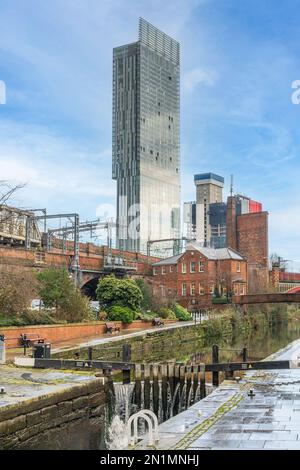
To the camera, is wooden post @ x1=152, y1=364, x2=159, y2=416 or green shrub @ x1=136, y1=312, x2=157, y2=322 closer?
wooden post @ x1=152, y1=364, x2=159, y2=416

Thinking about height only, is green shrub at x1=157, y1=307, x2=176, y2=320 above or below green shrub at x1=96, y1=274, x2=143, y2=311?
below

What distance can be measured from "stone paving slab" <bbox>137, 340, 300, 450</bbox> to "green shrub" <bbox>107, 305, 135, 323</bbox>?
21.1 meters

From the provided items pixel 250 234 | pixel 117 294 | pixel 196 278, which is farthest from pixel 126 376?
pixel 250 234

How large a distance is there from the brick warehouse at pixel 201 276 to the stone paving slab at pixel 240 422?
147 ft

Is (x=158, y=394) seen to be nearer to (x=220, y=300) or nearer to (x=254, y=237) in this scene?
(x=220, y=300)

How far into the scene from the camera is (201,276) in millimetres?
64438

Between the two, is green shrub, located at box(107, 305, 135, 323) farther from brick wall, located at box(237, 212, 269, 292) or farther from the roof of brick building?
brick wall, located at box(237, 212, 269, 292)

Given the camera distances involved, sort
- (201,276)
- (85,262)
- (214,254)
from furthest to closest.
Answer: (214,254), (201,276), (85,262)

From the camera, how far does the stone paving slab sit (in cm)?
1078

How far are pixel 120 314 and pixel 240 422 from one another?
27.0 m

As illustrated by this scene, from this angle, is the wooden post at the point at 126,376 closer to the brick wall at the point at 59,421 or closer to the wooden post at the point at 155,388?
the wooden post at the point at 155,388

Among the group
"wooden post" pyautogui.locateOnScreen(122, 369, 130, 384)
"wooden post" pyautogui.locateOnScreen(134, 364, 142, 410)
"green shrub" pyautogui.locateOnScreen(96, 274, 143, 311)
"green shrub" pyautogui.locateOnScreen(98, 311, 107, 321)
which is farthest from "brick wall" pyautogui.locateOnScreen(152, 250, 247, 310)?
"wooden post" pyautogui.locateOnScreen(134, 364, 142, 410)

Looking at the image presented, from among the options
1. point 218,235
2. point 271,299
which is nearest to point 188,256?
point 271,299

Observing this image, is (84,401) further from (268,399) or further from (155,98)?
(155,98)
